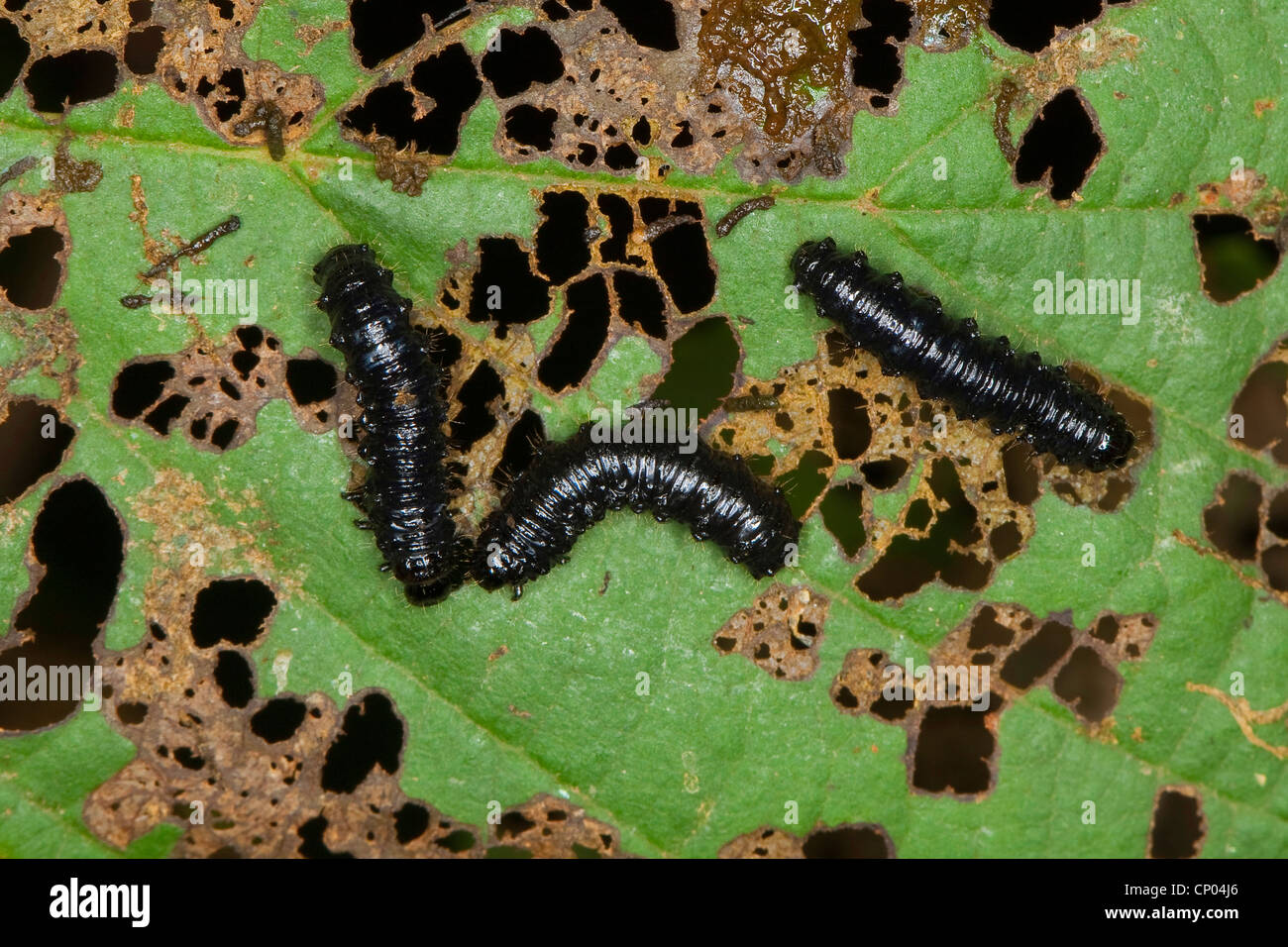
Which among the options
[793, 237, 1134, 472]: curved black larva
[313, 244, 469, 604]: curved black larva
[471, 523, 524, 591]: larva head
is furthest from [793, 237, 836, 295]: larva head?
[471, 523, 524, 591]: larva head


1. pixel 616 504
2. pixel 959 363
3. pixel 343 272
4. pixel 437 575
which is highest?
pixel 343 272

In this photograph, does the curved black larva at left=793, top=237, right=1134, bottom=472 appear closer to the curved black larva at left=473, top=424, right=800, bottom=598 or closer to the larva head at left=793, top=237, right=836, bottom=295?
the larva head at left=793, top=237, right=836, bottom=295

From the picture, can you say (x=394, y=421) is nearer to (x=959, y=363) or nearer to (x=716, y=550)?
(x=716, y=550)

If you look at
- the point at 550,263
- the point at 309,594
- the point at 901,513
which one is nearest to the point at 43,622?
the point at 309,594

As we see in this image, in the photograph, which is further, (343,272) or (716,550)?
(716,550)

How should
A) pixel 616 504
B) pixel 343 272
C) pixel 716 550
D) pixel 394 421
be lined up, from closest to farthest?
pixel 343 272 → pixel 394 421 → pixel 616 504 → pixel 716 550

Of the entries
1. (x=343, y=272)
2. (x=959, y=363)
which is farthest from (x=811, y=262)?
(x=343, y=272)

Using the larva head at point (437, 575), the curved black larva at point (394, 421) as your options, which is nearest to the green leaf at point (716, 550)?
the larva head at point (437, 575)
